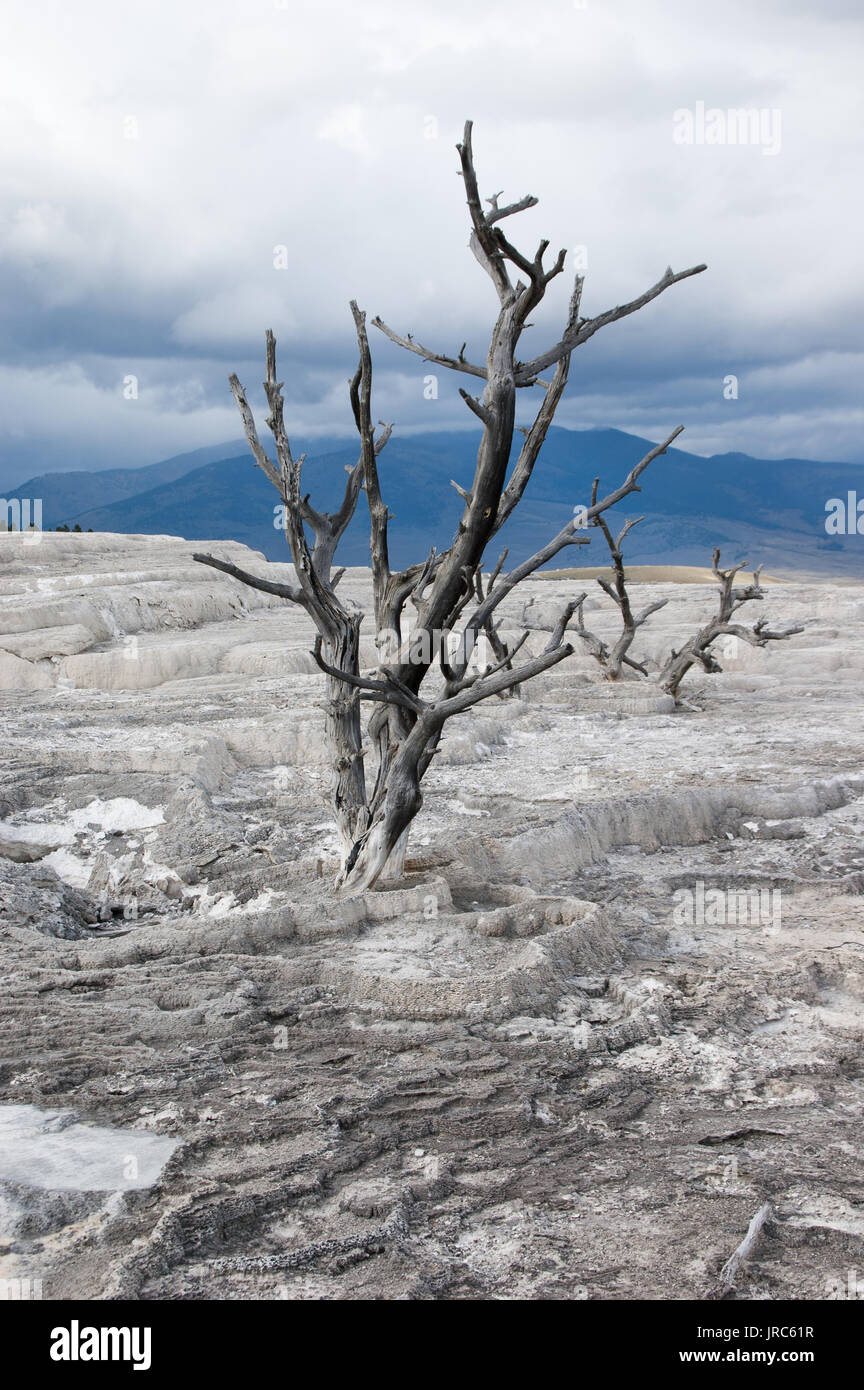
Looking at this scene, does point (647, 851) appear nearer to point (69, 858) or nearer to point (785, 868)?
point (785, 868)

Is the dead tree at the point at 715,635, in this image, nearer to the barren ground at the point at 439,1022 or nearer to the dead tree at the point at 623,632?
the dead tree at the point at 623,632

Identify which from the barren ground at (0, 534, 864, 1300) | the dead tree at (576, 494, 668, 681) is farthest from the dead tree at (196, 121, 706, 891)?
the dead tree at (576, 494, 668, 681)

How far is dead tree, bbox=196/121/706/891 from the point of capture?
17.7ft

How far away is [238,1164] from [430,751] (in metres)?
3.03

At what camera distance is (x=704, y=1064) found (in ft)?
14.4

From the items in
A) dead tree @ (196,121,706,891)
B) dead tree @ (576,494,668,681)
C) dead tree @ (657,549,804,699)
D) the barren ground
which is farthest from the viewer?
dead tree @ (576,494,668,681)

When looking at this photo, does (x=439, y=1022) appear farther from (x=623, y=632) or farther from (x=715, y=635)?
(x=623, y=632)

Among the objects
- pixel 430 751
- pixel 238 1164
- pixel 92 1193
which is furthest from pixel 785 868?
pixel 92 1193


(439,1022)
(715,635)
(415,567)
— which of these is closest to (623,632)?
(715,635)

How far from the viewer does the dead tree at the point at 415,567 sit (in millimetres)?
5395

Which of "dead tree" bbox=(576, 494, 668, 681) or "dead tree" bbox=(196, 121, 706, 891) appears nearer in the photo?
"dead tree" bbox=(196, 121, 706, 891)

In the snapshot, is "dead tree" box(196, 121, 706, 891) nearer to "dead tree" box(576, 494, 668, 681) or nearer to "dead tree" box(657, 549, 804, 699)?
"dead tree" box(657, 549, 804, 699)

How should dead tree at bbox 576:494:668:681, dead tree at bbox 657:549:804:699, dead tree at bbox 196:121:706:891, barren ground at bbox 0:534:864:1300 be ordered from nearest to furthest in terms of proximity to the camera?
1. barren ground at bbox 0:534:864:1300
2. dead tree at bbox 196:121:706:891
3. dead tree at bbox 657:549:804:699
4. dead tree at bbox 576:494:668:681

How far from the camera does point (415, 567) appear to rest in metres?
6.24
